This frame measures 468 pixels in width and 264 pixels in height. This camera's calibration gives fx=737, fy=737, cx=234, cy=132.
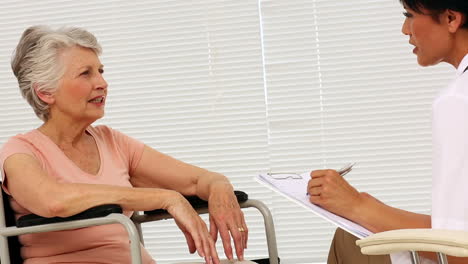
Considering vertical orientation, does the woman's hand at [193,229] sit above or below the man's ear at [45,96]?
below

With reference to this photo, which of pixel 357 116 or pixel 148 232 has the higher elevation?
pixel 357 116

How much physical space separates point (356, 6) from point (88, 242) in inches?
90.2

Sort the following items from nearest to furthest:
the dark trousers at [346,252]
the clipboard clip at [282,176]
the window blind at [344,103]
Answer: the clipboard clip at [282,176] → the dark trousers at [346,252] → the window blind at [344,103]

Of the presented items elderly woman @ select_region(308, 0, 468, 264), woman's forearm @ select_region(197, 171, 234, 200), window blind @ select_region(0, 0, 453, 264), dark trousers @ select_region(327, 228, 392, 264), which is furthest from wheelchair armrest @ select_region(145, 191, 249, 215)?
window blind @ select_region(0, 0, 453, 264)

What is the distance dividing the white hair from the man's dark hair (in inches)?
43.2

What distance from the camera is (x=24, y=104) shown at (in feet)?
13.8

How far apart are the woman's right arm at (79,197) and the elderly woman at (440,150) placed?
401 mm

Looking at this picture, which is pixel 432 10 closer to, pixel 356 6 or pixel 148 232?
pixel 356 6

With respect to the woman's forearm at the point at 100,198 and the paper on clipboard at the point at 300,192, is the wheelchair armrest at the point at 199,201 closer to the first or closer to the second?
the woman's forearm at the point at 100,198

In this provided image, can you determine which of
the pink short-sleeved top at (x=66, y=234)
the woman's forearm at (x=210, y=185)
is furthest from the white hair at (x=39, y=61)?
the woman's forearm at (x=210, y=185)

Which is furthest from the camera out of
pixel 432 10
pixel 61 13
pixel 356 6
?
pixel 61 13

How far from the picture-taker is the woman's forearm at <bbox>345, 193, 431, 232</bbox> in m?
1.64

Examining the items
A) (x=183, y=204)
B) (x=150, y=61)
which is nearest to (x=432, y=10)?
(x=183, y=204)

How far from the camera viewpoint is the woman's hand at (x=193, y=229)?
76.3 inches
